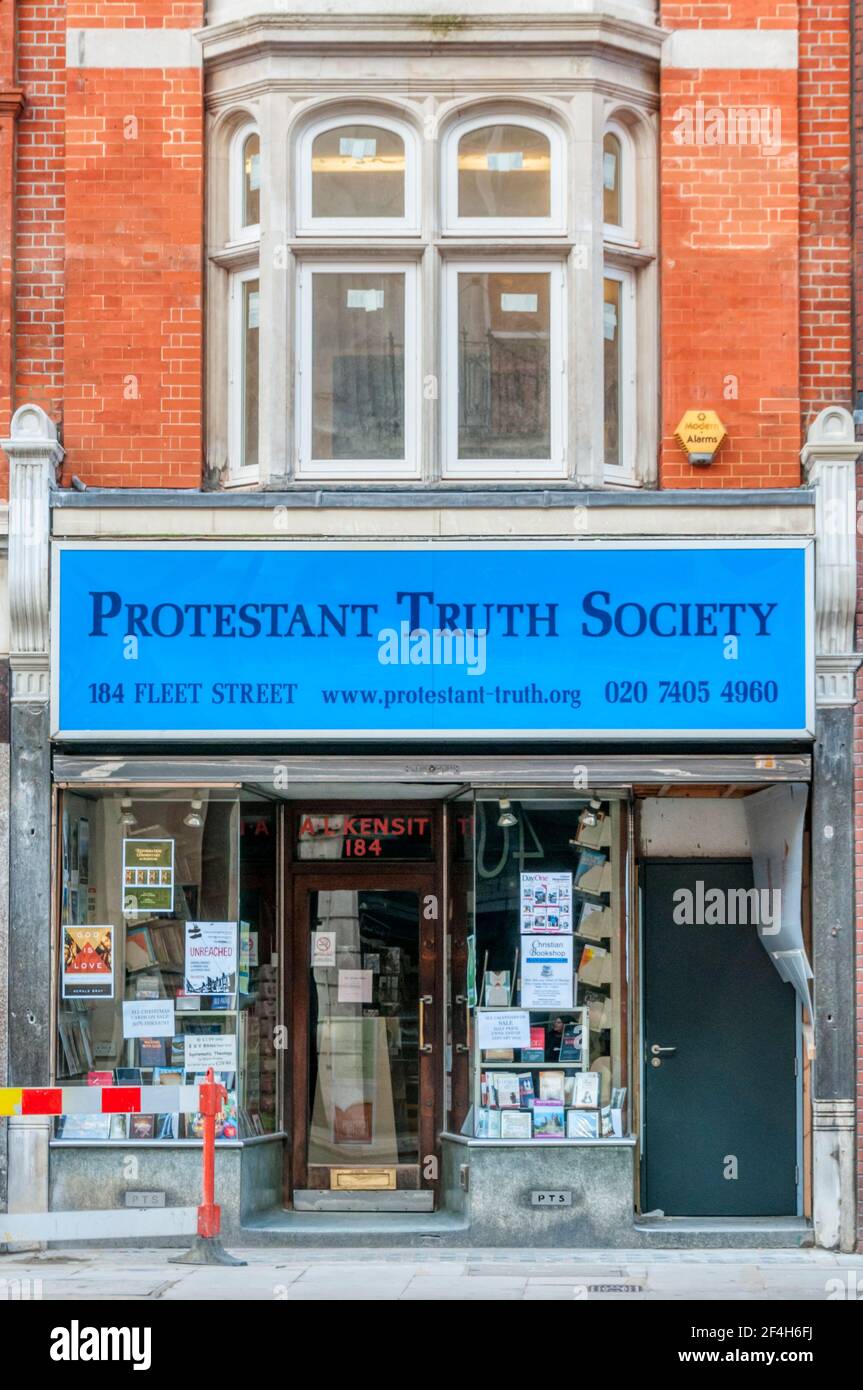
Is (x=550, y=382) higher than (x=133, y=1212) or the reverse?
higher

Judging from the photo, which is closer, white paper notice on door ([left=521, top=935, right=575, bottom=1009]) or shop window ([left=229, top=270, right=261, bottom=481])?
white paper notice on door ([left=521, top=935, right=575, bottom=1009])

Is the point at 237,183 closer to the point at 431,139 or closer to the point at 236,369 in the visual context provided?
the point at 236,369

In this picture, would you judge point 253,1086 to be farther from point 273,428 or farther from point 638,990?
point 273,428

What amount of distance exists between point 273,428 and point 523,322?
1.85 metres

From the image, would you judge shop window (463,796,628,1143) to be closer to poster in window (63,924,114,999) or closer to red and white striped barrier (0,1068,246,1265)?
red and white striped barrier (0,1068,246,1265)

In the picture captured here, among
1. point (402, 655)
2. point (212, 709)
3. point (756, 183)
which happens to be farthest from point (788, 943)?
point (756, 183)

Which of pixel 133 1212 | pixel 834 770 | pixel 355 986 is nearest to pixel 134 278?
pixel 355 986

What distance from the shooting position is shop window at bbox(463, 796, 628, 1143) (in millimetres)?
13273

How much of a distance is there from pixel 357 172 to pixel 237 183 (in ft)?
2.81

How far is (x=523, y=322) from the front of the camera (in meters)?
13.7

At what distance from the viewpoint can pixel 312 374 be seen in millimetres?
13672

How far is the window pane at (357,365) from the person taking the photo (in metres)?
13.7

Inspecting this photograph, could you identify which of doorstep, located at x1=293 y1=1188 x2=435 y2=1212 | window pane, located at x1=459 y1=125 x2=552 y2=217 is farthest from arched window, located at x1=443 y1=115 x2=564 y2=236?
doorstep, located at x1=293 y1=1188 x2=435 y2=1212

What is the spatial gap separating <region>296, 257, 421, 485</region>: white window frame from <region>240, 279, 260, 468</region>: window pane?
0.35 metres
